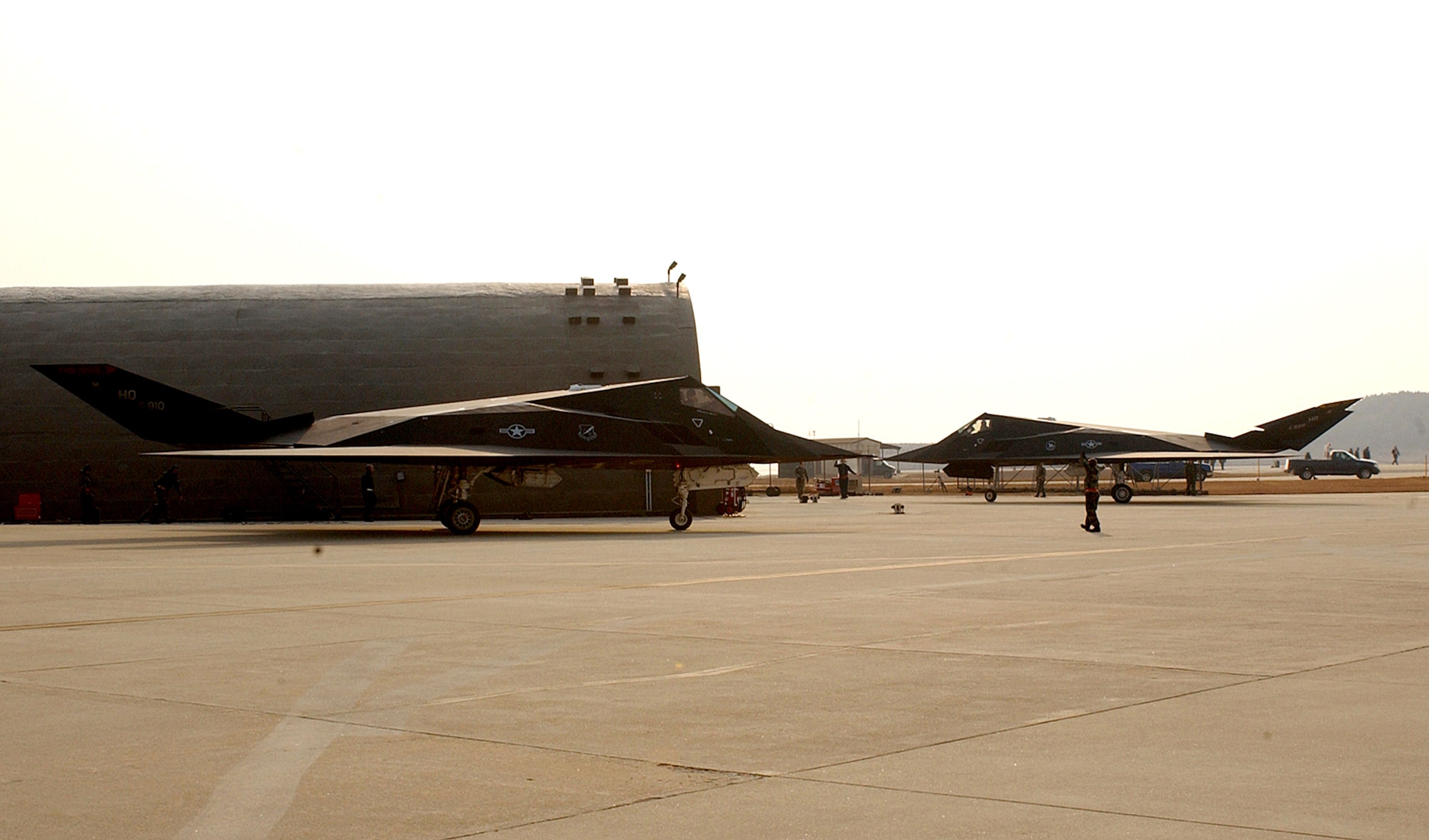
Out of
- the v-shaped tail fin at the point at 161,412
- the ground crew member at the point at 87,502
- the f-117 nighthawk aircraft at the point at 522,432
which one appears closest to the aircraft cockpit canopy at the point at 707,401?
the f-117 nighthawk aircraft at the point at 522,432

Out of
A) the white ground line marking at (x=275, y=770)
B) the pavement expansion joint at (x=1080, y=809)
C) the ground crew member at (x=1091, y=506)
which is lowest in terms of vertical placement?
the pavement expansion joint at (x=1080, y=809)

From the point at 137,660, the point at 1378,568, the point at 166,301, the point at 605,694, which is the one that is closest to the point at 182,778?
the point at 605,694

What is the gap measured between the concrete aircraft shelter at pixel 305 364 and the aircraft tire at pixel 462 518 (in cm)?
997

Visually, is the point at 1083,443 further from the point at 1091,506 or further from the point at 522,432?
the point at 522,432

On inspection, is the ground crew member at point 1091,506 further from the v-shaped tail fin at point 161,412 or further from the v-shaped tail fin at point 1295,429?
the v-shaped tail fin at point 1295,429

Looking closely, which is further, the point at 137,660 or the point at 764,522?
the point at 764,522

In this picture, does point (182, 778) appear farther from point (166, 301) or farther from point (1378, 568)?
point (166, 301)

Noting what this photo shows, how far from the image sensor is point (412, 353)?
1539 inches

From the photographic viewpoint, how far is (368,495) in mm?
37281

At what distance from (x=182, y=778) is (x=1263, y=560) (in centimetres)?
1546

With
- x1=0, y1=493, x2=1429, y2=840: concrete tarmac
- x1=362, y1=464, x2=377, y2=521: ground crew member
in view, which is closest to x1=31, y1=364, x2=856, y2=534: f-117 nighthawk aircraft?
x1=362, y1=464, x2=377, y2=521: ground crew member

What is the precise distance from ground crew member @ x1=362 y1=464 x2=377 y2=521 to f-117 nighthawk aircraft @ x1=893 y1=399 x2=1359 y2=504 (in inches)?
790

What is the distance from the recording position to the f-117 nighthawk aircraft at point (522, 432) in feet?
95.4

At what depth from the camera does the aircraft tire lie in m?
28.9
